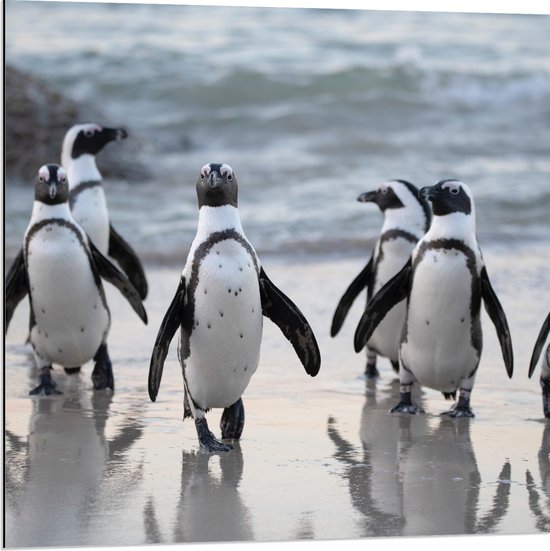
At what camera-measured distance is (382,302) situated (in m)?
4.52

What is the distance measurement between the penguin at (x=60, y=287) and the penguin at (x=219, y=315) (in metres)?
→ 0.65

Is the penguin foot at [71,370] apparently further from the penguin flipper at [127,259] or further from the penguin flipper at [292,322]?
the penguin flipper at [292,322]

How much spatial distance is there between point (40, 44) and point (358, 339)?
8408 millimetres

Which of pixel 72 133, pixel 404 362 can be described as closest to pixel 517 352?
pixel 404 362

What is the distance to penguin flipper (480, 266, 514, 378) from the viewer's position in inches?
170

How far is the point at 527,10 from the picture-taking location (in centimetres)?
382

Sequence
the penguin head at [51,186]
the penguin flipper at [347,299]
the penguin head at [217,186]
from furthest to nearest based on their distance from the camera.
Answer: the penguin flipper at [347,299], the penguin head at [51,186], the penguin head at [217,186]

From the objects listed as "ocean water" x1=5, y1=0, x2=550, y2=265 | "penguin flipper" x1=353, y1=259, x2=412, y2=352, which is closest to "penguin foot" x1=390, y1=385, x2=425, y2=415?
"penguin flipper" x1=353, y1=259, x2=412, y2=352

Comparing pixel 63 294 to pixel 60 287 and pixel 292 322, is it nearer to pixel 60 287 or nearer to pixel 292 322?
pixel 60 287

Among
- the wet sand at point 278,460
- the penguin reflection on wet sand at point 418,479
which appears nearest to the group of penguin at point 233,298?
the wet sand at point 278,460

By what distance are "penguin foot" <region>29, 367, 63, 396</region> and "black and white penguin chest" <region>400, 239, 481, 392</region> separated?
1.26 meters

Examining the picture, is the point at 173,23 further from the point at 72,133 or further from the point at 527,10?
the point at 527,10

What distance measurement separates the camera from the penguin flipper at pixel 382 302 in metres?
4.50

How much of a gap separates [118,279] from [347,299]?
2.80ft
